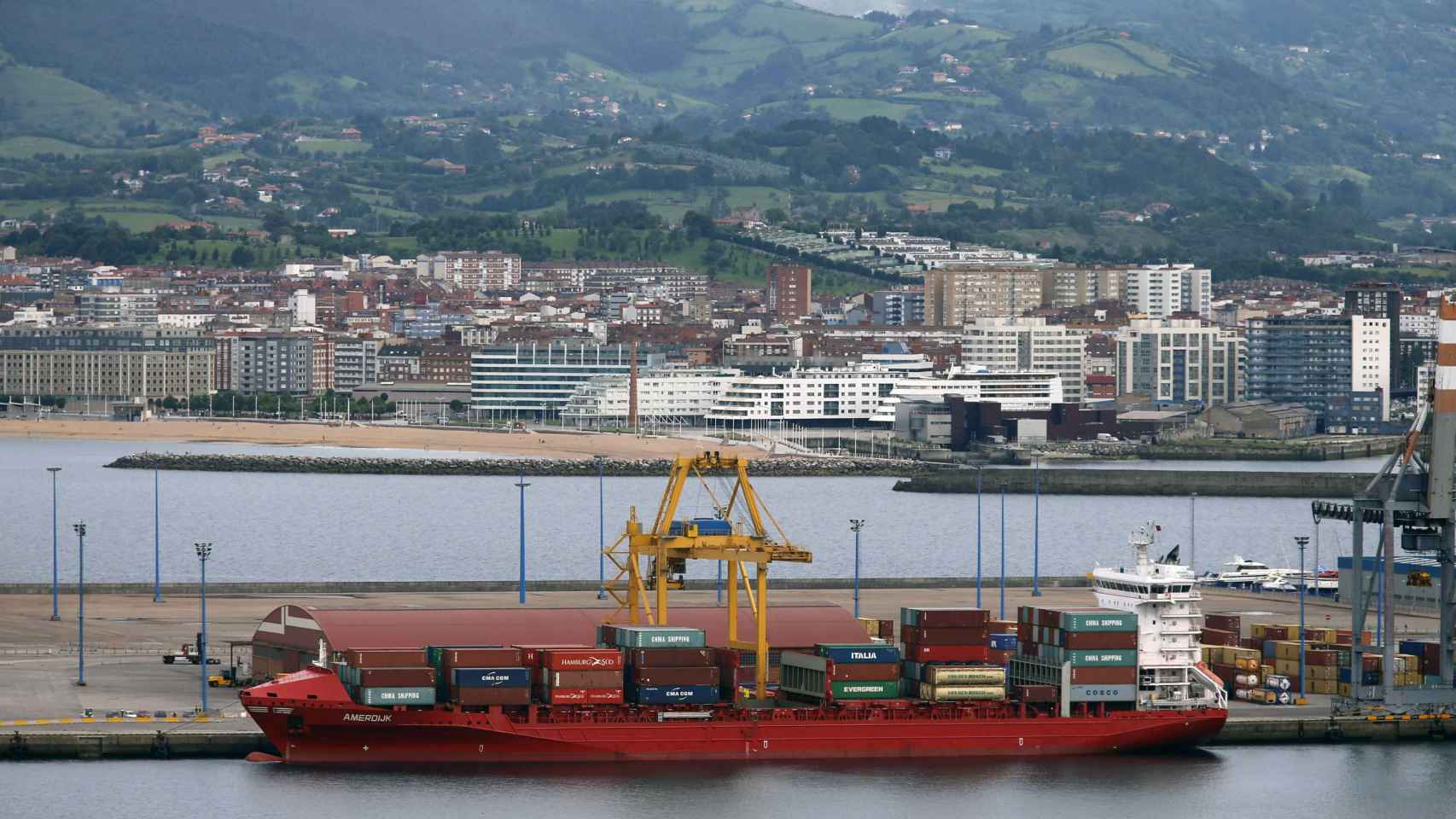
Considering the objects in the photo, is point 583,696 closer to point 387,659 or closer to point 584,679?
point 584,679

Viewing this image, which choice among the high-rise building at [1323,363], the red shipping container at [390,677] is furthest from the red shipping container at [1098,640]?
the high-rise building at [1323,363]

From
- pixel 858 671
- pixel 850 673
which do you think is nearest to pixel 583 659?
pixel 850 673

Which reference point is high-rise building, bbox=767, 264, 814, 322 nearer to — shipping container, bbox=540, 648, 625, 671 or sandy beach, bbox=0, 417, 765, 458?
sandy beach, bbox=0, 417, 765, 458

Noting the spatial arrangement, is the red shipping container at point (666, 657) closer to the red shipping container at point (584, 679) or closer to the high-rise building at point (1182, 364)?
the red shipping container at point (584, 679)

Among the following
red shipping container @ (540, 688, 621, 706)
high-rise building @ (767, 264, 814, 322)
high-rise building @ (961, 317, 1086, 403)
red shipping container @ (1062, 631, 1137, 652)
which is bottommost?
red shipping container @ (540, 688, 621, 706)

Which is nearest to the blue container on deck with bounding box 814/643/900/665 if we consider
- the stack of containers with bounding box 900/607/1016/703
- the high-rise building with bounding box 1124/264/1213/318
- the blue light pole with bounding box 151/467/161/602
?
the stack of containers with bounding box 900/607/1016/703

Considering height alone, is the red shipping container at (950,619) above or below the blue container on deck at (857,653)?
above

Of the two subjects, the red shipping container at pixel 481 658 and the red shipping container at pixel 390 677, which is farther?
the red shipping container at pixel 481 658
